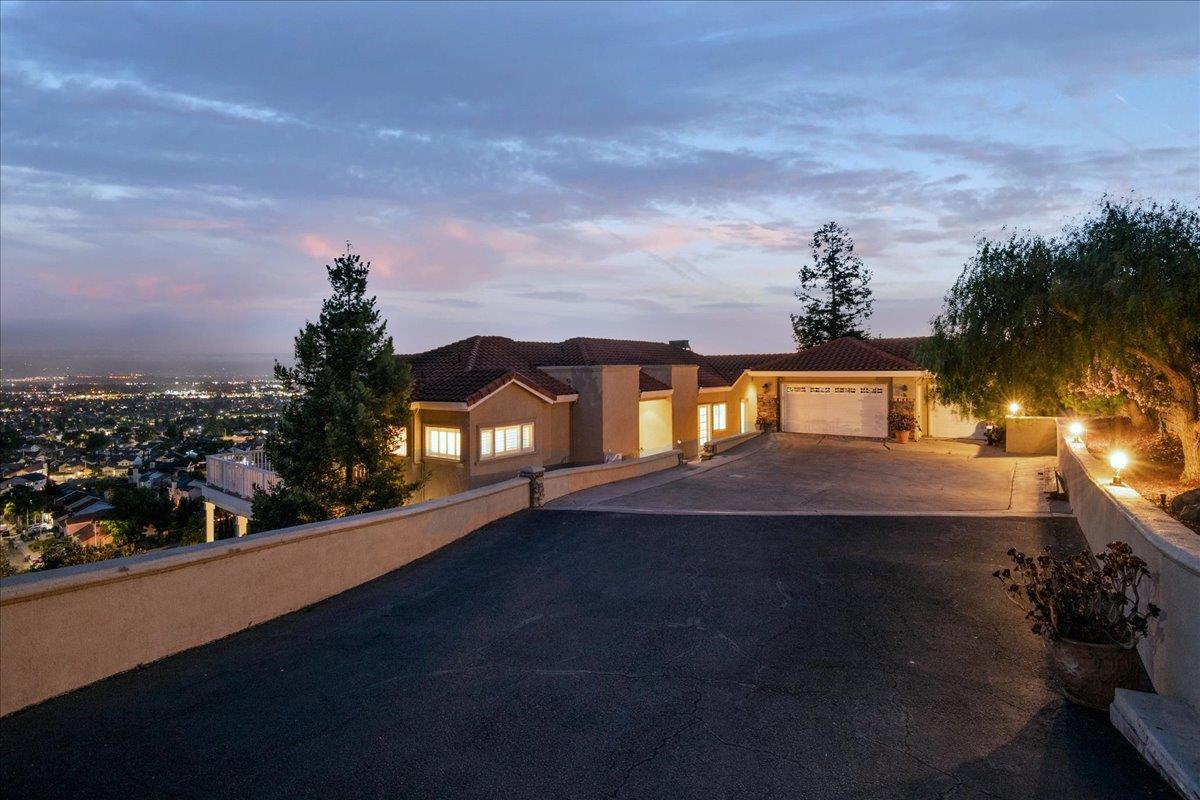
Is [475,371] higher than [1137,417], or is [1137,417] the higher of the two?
[475,371]

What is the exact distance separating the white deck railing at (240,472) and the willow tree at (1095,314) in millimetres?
17381

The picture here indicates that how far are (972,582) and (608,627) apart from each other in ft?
14.9

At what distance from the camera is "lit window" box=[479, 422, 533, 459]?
1631cm

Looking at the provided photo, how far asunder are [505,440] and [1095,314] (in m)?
13.3

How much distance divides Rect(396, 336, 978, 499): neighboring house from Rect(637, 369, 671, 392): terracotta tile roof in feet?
0.30

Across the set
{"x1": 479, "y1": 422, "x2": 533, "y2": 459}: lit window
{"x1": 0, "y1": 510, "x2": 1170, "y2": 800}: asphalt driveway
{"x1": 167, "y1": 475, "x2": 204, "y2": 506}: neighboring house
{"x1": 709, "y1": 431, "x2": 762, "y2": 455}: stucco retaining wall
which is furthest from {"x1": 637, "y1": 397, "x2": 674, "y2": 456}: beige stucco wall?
{"x1": 167, "y1": 475, "x2": 204, "y2": 506}: neighboring house

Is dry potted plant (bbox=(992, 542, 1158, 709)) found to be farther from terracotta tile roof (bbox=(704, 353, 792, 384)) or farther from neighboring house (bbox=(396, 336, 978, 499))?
terracotta tile roof (bbox=(704, 353, 792, 384))

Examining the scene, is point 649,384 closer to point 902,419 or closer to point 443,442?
point 443,442

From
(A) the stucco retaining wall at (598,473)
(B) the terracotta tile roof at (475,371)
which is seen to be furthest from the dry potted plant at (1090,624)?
(B) the terracotta tile roof at (475,371)

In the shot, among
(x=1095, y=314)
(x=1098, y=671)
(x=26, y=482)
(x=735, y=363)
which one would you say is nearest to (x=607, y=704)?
(x=1098, y=671)

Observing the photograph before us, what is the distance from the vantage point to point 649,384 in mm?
22203

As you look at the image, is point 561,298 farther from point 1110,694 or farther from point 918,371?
point 1110,694

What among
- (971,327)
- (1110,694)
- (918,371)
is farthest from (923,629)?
(918,371)

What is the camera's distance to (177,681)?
516cm
